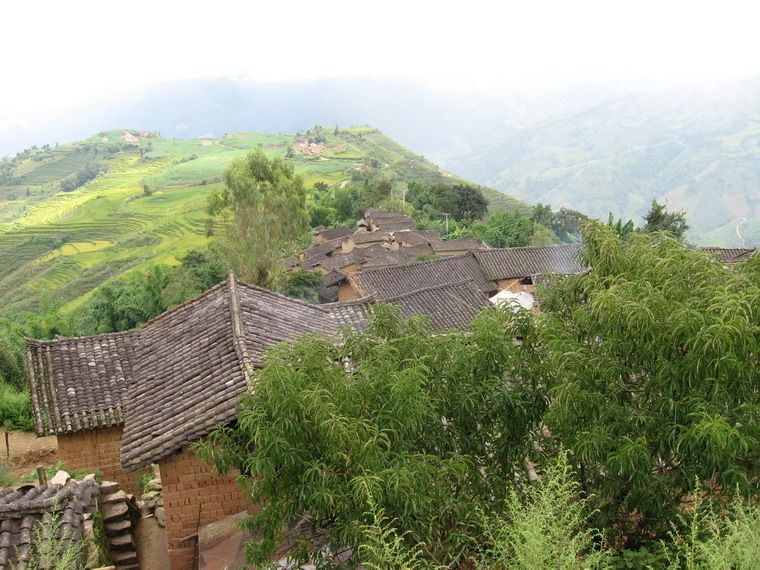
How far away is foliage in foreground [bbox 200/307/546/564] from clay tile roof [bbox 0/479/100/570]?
5.57 feet

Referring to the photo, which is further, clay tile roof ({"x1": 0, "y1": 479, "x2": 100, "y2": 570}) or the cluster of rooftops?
the cluster of rooftops

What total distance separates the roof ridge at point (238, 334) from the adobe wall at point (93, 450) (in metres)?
3.39

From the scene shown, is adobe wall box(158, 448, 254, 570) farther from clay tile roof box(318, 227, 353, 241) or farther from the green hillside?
clay tile roof box(318, 227, 353, 241)

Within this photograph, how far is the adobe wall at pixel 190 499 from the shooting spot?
26.9ft

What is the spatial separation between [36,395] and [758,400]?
11686 mm

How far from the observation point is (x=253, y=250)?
81.9 feet

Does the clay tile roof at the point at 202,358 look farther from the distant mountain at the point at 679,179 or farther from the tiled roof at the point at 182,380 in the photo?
the distant mountain at the point at 679,179

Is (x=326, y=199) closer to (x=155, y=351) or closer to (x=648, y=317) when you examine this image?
(x=155, y=351)

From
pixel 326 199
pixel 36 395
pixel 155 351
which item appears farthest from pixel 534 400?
pixel 326 199

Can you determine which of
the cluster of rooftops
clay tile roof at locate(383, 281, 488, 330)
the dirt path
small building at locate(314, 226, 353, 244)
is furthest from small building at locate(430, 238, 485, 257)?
the dirt path

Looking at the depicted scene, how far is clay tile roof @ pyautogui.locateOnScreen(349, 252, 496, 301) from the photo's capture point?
2717 centimetres

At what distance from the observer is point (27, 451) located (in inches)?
623

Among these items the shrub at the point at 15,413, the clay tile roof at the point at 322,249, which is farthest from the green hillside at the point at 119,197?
the shrub at the point at 15,413

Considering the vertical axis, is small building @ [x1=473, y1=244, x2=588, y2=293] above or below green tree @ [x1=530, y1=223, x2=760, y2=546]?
below
